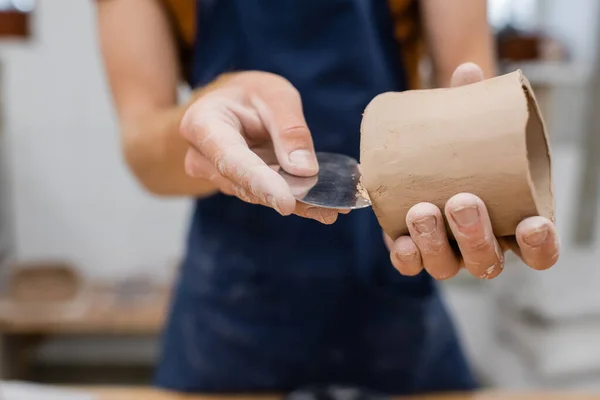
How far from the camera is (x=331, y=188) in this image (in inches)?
18.8

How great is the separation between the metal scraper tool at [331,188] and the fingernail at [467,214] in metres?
0.10

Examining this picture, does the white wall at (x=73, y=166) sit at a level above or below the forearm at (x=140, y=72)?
below

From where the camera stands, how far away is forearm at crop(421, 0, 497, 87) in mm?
695

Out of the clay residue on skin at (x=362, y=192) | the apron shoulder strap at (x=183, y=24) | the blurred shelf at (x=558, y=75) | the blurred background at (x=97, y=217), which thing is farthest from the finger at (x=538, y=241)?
the blurred shelf at (x=558, y=75)

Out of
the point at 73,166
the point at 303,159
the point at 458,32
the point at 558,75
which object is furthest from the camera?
the point at 73,166

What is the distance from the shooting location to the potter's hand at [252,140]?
0.44 meters

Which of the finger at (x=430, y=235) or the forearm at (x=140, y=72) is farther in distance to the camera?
the forearm at (x=140, y=72)

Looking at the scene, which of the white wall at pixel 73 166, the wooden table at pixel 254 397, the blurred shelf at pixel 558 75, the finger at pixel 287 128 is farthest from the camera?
the white wall at pixel 73 166

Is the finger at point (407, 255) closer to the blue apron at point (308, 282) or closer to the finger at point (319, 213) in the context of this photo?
the finger at point (319, 213)

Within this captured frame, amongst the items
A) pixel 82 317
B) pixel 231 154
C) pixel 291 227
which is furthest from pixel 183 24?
pixel 82 317

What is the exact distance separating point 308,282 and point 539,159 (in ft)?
1.29

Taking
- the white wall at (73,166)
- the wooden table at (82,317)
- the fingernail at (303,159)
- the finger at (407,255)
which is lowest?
the wooden table at (82,317)

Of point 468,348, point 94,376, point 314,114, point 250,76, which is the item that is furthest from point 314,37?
point 94,376

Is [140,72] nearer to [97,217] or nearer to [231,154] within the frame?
[231,154]
